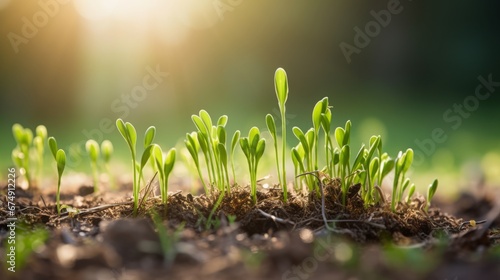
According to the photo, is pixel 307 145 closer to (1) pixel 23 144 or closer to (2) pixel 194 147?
(2) pixel 194 147

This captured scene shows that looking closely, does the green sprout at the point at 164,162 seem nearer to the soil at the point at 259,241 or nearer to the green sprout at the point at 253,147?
the soil at the point at 259,241

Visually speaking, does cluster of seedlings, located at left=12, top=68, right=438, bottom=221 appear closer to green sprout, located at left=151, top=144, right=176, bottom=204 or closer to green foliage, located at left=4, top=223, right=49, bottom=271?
green sprout, located at left=151, top=144, right=176, bottom=204

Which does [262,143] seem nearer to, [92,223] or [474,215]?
[92,223]

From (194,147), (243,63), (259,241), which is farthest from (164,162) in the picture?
(243,63)

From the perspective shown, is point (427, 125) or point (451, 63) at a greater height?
point (451, 63)

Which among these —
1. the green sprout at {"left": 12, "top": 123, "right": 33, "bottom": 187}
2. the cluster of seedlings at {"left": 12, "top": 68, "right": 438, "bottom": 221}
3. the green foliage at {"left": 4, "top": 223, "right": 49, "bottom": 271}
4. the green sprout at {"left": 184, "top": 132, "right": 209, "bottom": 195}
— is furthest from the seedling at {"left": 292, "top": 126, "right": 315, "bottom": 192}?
the green sprout at {"left": 12, "top": 123, "right": 33, "bottom": 187}

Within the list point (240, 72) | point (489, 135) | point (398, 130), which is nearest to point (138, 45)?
point (240, 72)

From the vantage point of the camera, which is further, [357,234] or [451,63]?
[451,63]

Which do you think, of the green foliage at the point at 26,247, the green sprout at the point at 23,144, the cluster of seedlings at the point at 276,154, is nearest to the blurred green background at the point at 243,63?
the green sprout at the point at 23,144
